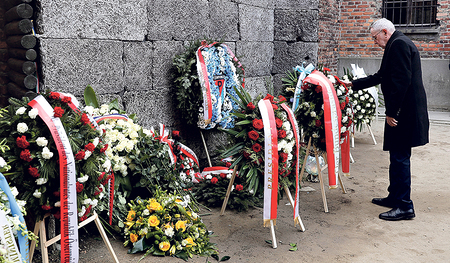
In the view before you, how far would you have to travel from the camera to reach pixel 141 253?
330 centimetres

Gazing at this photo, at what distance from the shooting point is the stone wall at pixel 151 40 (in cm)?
368

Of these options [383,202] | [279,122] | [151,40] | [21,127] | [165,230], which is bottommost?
[383,202]

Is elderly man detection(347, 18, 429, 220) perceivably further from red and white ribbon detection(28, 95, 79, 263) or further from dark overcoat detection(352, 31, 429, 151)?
red and white ribbon detection(28, 95, 79, 263)

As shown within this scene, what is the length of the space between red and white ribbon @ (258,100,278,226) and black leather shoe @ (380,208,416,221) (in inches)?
55.0

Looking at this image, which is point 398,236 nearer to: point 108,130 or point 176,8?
point 108,130

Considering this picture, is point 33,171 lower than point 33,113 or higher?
lower

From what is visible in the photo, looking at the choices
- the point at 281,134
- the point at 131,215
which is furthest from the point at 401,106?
the point at 131,215

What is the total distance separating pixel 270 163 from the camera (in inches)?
141

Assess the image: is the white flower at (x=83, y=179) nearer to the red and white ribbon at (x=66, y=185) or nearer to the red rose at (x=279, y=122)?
the red and white ribbon at (x=66, y=185)

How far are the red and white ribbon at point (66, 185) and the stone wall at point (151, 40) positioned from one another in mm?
1187

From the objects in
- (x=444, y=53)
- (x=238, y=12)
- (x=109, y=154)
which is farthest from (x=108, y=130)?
(x=444, y=53)

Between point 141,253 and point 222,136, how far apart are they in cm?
297

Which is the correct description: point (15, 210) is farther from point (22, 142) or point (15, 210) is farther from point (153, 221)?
point (153, 221)

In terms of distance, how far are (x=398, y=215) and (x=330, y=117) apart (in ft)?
3.98
